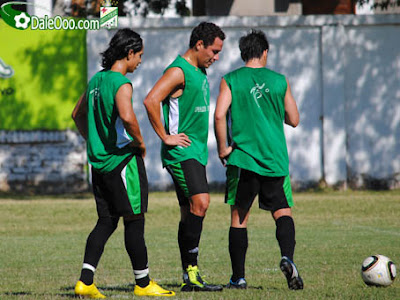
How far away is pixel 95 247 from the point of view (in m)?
6.26

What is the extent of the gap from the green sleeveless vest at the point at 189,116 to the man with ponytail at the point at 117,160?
1.35 ft

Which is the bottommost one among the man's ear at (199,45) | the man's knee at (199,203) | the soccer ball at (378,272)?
the soccer ball at (378,272)

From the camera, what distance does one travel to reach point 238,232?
685 centimetres

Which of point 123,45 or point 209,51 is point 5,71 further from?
point 123,45

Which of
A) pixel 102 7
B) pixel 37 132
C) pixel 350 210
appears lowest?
pixel 350 210

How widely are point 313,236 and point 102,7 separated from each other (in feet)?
40.1

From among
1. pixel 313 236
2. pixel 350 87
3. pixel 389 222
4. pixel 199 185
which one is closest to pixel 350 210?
pixel 389 222

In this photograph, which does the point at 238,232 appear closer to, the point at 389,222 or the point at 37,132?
the point at 389,222

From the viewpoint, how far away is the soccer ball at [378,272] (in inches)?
265

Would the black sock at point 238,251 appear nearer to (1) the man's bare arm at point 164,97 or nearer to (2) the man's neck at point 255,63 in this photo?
(1) the man's bare arm at point 164,97

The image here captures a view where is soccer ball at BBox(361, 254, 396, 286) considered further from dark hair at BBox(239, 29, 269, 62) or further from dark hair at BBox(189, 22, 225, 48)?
dark hair at BBox(189, 22, 225, 48)

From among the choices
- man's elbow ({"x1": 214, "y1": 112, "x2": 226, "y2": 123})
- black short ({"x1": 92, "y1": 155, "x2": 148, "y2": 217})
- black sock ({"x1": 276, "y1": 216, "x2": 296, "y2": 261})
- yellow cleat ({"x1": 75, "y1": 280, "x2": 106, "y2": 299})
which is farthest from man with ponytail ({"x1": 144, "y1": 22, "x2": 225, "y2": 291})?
yellow cleat ({"x1": 75, "y1": 280, "x2": 106, "y2": 299})

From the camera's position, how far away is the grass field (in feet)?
22.5

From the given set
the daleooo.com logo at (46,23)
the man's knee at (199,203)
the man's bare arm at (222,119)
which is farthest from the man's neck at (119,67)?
the daleooo.com logo at (46,23)
